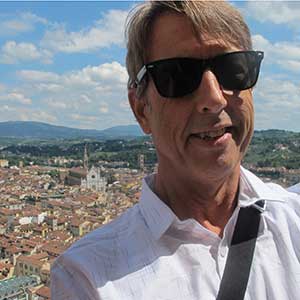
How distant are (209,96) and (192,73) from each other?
43 mm

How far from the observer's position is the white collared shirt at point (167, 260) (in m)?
0.72

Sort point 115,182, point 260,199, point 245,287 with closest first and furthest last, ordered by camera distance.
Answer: point 245,287
point 260,199
point 115,182

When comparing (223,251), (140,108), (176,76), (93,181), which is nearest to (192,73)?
(176,76)

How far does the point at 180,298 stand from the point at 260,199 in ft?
0.66

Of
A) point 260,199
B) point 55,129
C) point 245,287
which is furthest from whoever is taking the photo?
point 55,129

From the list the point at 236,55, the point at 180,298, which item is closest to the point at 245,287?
the point at 180,298

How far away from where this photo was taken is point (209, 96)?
0.77 metres

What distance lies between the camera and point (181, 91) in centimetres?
78

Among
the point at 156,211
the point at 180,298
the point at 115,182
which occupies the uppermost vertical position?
the point at 156,211

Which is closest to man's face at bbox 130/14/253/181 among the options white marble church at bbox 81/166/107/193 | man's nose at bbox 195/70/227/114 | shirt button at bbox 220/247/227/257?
man's nose at bbox 195/70/227/114

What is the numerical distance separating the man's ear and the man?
10mm

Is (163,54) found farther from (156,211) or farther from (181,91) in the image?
(156,211)

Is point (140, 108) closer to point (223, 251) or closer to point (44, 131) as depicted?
point (223, 251)

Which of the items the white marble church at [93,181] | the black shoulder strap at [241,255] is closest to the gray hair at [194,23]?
the black shoulder strap at [241,255]
